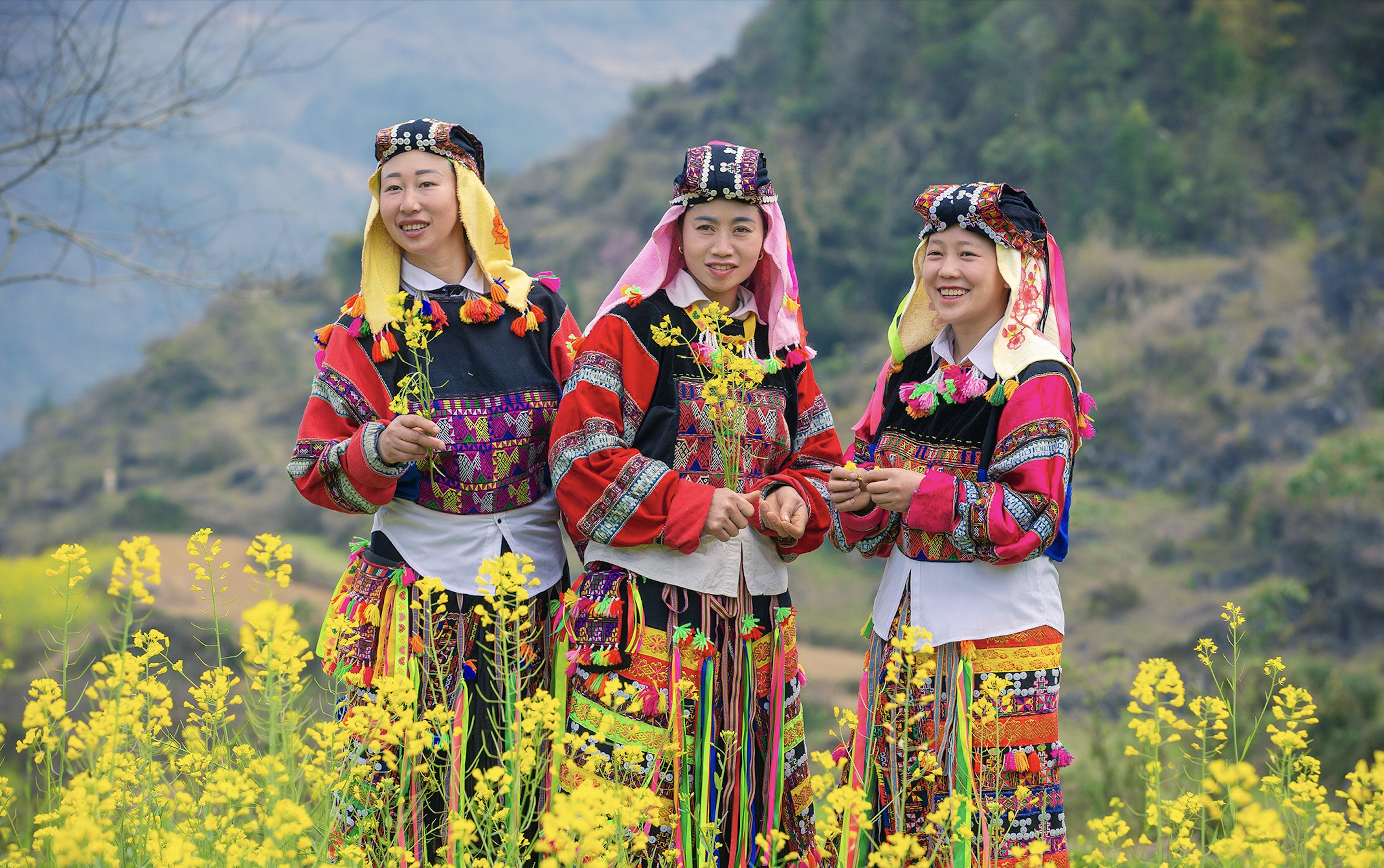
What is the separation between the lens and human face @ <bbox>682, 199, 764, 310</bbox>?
10.5 feet

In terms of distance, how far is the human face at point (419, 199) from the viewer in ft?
10.8

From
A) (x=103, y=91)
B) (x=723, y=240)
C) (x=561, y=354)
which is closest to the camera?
(x=723, y=240)

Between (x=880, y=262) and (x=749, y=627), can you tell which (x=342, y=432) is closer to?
(x=749, y=627)

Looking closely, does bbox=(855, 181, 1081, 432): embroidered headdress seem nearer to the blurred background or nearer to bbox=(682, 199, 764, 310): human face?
bbox=(682, 199, 764, 310): human face

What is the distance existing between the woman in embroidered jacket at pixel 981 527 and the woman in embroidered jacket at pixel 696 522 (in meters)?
0.26

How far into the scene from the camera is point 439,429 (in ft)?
10.1

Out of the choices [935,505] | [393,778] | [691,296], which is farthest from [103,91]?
[935,505]

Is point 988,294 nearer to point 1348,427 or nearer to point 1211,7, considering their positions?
point 1348,427

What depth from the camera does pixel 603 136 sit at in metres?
39.4

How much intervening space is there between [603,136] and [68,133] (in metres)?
33.7

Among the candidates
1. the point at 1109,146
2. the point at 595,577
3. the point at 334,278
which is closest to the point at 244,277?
the point at 595,577

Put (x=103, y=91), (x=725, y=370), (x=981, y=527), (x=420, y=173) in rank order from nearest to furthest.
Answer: (x=981, y=527) < (x=725, y=370) < (x=420, y=173) < (x=103, y=91)

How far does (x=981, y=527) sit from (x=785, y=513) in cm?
54

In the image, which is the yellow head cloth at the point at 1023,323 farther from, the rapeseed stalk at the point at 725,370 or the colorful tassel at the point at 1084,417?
the rapeseed stalk at the point at 725,370
